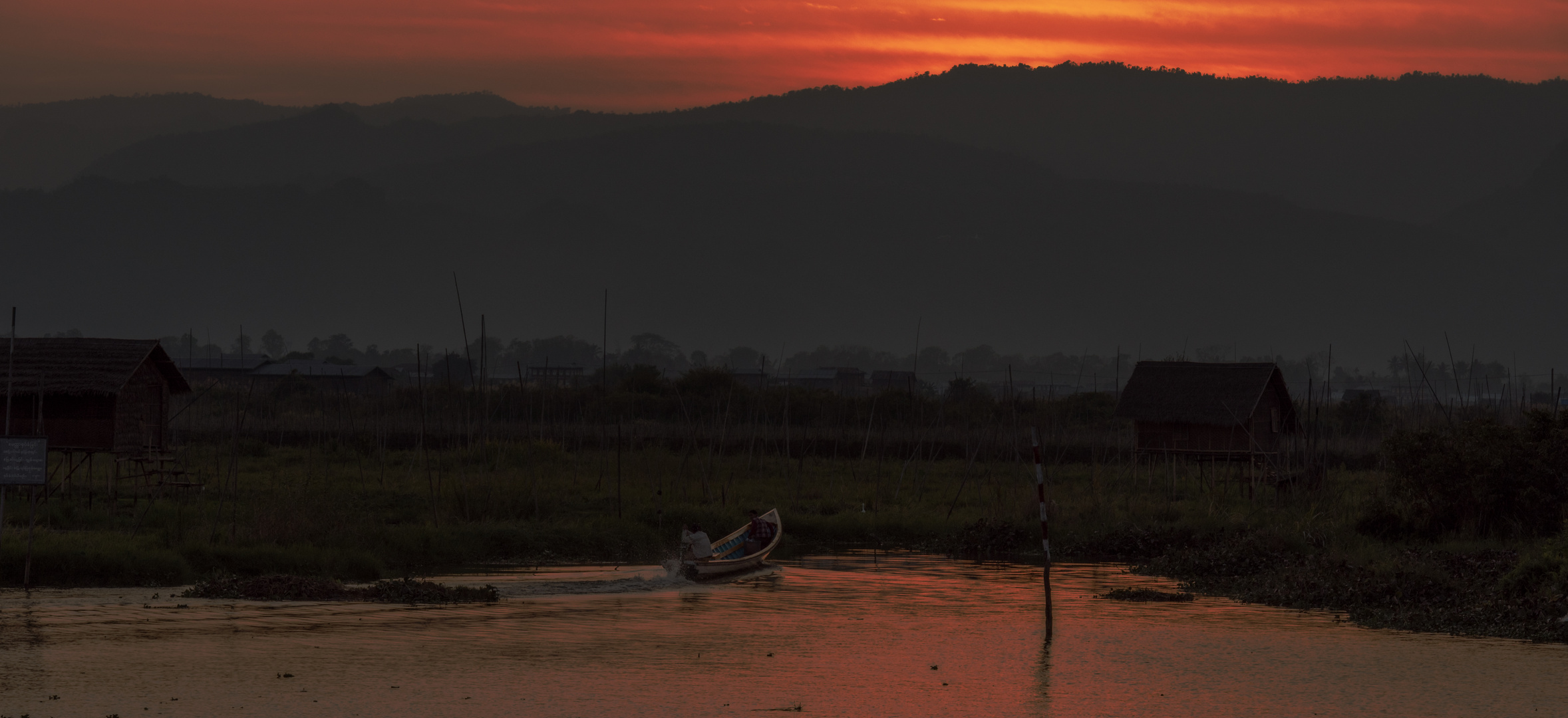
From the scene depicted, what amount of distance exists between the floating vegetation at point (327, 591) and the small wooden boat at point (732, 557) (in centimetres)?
463

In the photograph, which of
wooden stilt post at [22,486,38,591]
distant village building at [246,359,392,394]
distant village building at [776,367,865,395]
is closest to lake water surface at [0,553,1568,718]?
wooden stilt post at [22,486,38,591]

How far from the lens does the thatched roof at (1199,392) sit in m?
40.0

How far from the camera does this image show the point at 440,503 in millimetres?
31672

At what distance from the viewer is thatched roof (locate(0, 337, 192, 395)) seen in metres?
33.4

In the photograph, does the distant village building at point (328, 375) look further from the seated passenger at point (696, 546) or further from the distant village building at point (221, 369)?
the seated passenger at point (696, 546)

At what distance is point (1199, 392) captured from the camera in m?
40.8

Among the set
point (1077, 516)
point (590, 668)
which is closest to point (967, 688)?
point (590, 668)

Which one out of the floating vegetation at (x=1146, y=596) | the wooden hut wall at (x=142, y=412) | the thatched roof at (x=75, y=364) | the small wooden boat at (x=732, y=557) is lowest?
the floating vegetation at (x=1146, y=596)

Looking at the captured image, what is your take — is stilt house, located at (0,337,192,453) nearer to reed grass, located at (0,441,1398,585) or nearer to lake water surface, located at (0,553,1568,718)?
reed grass, located at (0,441,1398,585)

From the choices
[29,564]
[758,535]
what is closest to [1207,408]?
[758,535]

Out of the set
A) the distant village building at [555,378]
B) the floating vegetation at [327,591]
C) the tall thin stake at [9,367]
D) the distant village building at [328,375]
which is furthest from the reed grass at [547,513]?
the distant village building at [328,375]

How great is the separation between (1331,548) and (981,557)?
7.20 meters

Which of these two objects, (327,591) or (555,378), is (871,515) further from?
(555,378)

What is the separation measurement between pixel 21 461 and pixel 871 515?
18.9 meters
